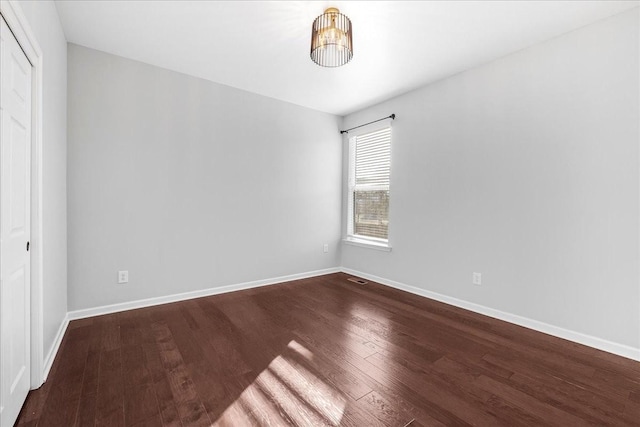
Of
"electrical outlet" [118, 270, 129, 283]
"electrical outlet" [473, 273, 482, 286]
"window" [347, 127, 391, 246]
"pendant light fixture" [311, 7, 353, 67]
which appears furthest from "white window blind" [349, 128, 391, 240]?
"electrical outlet" [118, 270, 129, 283]

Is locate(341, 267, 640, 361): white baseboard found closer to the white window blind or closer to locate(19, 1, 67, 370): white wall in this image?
the white window blind

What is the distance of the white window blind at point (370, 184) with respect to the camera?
4.16 metres

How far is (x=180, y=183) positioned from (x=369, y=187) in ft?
8.57

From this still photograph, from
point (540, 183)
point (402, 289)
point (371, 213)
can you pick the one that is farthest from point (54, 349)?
point (540, 183)

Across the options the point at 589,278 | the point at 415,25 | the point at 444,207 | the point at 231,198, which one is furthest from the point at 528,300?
the point at 231,198

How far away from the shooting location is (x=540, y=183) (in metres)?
2.63

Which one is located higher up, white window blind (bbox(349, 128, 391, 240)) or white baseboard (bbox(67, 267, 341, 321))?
white window blind (bbox(349, 128, 391, 240))

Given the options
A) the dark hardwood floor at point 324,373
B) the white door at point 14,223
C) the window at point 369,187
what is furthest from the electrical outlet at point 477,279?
the white door at point 14,223

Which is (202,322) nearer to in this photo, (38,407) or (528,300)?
(38,407)

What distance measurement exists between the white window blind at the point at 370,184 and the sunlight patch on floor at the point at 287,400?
260 centimetres

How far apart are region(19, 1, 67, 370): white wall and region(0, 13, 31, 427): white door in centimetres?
29

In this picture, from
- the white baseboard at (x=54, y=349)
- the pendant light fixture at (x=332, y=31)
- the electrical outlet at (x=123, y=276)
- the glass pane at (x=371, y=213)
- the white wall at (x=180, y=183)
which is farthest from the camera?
the glass pane at (x=371, y=213)

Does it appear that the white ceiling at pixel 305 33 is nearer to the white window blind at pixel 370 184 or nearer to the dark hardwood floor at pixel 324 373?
the white window blind at pixel 370 184

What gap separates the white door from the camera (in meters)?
1.32
